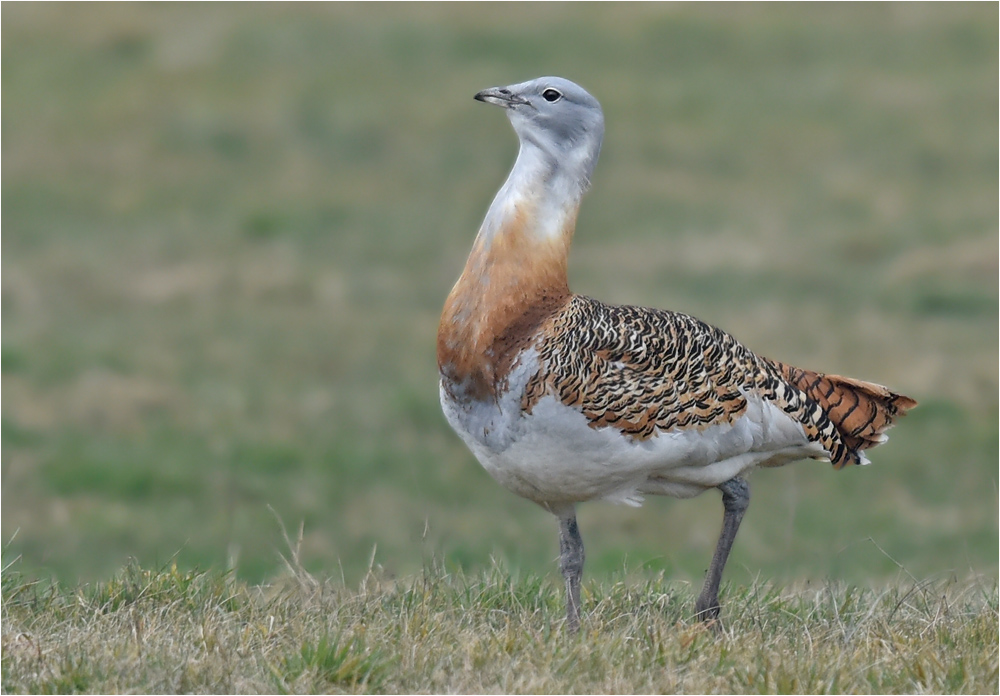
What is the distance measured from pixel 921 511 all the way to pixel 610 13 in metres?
14.9

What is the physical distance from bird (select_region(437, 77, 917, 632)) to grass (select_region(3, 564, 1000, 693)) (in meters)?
0.25

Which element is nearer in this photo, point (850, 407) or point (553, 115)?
point (553, 115)

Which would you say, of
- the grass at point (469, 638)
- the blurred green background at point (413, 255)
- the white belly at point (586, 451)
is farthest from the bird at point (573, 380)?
the blurred green background at point (413, 255)

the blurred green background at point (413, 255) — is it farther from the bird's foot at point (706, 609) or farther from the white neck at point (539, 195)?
the white neck at point (539, 195)

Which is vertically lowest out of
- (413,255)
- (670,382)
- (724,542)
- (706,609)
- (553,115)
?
(413,255)

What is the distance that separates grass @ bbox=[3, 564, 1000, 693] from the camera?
12.8 feet

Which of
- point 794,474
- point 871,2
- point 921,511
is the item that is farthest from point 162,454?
point 871,2

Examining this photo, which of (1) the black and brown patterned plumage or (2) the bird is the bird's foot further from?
(1) the black and brown patterned plumage

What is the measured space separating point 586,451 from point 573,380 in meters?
0.20

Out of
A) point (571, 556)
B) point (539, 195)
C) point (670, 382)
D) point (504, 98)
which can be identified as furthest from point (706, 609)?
point (504, 98)

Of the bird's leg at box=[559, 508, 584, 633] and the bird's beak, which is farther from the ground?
the bird's beak

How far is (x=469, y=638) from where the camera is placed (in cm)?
416

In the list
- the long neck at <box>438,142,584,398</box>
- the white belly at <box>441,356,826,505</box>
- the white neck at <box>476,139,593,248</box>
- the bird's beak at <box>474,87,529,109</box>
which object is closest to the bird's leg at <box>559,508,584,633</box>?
the white belly at <box>441,356,826,505</box>

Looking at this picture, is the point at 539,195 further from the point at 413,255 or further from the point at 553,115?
the point at 413,255
